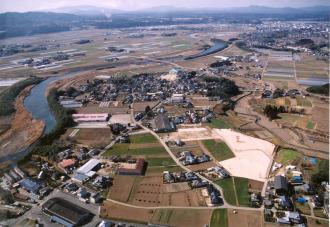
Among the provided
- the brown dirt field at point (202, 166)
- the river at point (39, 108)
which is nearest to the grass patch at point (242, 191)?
the brown dirt field at point (202, 166)

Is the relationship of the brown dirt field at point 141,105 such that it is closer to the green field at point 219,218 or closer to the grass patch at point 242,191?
the grass patch at point 242,191

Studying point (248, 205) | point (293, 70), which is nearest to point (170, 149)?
point (248, 205)

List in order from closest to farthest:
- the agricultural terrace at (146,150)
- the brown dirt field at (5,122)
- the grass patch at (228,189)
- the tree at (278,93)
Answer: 1. the grass patch at (228,189)
2. the agricultural terrace at (146,150)
3. the brown dirt field at (5,122)
4. the tree at (278,93)

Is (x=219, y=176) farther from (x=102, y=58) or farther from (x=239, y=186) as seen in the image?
(x=102, y=58)

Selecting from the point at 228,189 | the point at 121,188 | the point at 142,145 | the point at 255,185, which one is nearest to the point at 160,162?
the point at 142,145

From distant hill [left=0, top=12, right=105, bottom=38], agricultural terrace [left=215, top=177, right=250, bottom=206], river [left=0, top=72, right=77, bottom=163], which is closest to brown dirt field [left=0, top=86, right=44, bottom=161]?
river [left=0, top=72, right=77, bottom=163]

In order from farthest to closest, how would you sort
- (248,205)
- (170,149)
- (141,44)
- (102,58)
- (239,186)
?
1. (141,44)
2. (102,58)
3. (170,149)
4. (239,186)
5. (248,205)
